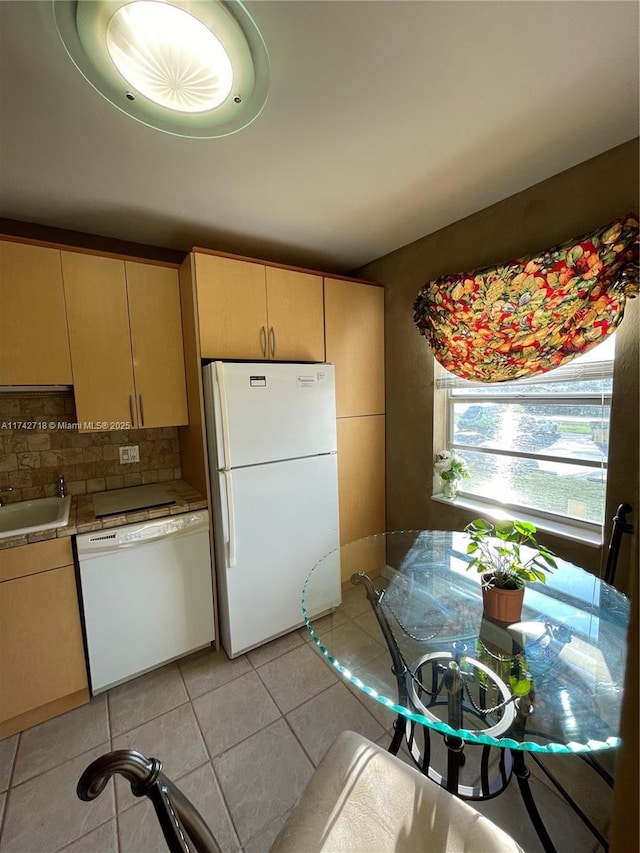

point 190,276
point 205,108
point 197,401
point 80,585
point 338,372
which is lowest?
point 80,585

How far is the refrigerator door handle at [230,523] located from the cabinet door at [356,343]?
92 centimetres

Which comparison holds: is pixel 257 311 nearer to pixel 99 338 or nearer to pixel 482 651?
pixel 99 338

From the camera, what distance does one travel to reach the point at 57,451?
6.58 ft

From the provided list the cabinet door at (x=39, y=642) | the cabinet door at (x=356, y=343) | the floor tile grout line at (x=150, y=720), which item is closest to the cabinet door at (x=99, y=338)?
the cabinet door at (x=39, y=642)

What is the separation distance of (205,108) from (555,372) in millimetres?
1847

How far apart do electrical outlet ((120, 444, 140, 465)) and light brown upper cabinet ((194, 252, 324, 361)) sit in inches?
32.6

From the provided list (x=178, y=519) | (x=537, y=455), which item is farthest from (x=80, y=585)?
(x=537, y=455)

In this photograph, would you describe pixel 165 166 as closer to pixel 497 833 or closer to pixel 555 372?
pixel 555 372

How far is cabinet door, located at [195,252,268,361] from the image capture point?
187 centimetres

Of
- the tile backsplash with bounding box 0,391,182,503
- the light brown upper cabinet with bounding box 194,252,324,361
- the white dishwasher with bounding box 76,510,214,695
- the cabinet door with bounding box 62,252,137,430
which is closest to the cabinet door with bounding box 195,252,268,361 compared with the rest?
the light brown upper cabinet with bounding box 194,252,324,361

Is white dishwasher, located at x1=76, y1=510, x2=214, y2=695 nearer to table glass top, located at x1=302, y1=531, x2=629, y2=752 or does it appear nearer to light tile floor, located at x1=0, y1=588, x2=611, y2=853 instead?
light tile floor, located at x1=0, y1=588, x2=611, y2=853

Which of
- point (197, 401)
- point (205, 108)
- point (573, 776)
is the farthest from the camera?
point (197, 401)

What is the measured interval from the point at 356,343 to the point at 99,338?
1569 millimetres

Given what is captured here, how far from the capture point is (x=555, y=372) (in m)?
1.78
